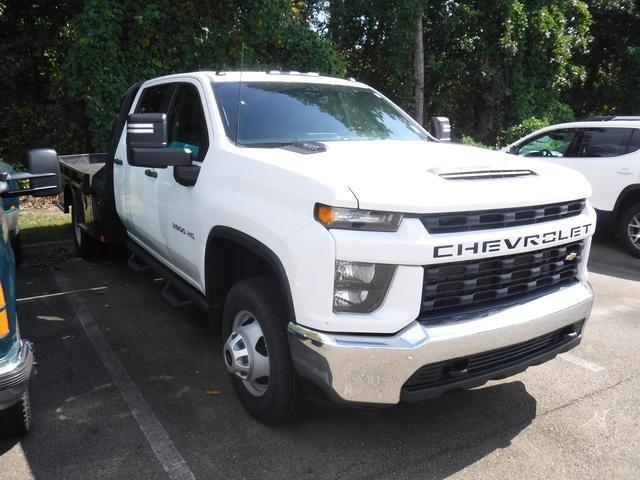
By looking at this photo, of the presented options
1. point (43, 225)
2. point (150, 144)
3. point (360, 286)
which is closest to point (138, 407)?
point (150, 144)

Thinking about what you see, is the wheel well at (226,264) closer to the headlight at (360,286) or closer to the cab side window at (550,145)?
the headlight at (360,286)

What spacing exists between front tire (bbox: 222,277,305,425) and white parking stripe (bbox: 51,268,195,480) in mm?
495

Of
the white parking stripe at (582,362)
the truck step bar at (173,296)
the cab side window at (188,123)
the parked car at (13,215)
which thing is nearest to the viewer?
the cab side window at (188,123)

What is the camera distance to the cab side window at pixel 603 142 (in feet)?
25.5

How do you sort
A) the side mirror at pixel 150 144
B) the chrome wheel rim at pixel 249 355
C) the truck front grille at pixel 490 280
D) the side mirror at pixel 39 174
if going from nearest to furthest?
the truck front grille at pixel 490 280 → the chrome wheel rim at pixel 249 355 → the side mirror at pixel 39 174 → the side mirror at pixel 150 144

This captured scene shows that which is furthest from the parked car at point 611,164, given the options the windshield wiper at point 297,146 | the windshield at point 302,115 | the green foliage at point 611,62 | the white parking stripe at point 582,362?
the green foliage at point 611,62

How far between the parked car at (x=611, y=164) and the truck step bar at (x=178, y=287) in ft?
19.4

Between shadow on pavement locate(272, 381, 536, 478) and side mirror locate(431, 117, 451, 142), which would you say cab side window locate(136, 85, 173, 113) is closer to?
side mirror locate(431, 117, 451, 142)

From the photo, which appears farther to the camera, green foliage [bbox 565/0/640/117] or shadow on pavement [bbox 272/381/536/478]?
A: green foliage [bbox 565/0/640/117]

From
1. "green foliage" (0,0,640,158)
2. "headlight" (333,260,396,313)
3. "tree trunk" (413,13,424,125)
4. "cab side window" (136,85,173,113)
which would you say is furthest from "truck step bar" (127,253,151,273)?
"tree trunk" (413,13,424,125)

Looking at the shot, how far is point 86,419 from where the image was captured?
11.1 feet

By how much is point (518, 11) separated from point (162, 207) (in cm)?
1542

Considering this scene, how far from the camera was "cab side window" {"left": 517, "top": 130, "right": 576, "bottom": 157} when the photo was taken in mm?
8539

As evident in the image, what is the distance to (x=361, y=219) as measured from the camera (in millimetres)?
2553
